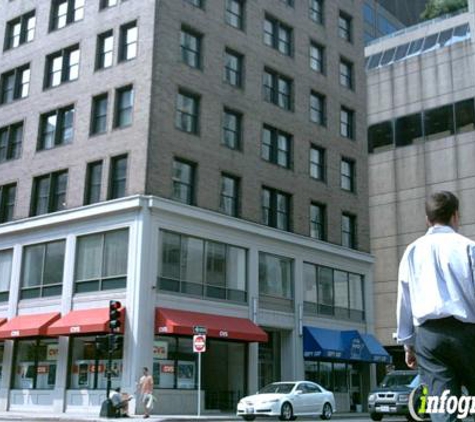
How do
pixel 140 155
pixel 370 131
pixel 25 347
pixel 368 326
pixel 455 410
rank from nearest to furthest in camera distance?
pixel 455 410 < pixel 140 155 < pixel 25 347 < pixel 368 326 < pixel 370 131

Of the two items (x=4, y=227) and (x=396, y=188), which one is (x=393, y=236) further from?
(x=4, y=227)

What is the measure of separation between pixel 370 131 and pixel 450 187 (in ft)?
28.6

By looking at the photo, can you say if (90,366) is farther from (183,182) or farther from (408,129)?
(408,129)

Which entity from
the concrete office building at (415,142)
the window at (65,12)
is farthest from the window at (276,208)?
the concrete office building at (415,142)

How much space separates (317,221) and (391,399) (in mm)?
15092

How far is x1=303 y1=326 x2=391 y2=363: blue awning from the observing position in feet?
117

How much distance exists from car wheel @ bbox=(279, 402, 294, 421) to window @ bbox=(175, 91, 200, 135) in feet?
42.6

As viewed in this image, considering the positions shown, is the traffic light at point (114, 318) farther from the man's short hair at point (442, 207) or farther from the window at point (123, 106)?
the man's short hair at point (442, 207)

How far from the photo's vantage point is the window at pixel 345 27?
43.6 m

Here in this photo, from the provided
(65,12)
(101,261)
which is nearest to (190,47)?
(65,12)

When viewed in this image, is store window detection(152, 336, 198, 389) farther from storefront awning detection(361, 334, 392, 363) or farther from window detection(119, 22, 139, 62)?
window detection(119, 22, 139, 62)

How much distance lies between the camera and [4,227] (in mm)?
34656

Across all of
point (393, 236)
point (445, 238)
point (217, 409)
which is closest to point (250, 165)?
point (217, 409)

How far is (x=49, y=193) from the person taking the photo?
33.6 meters
